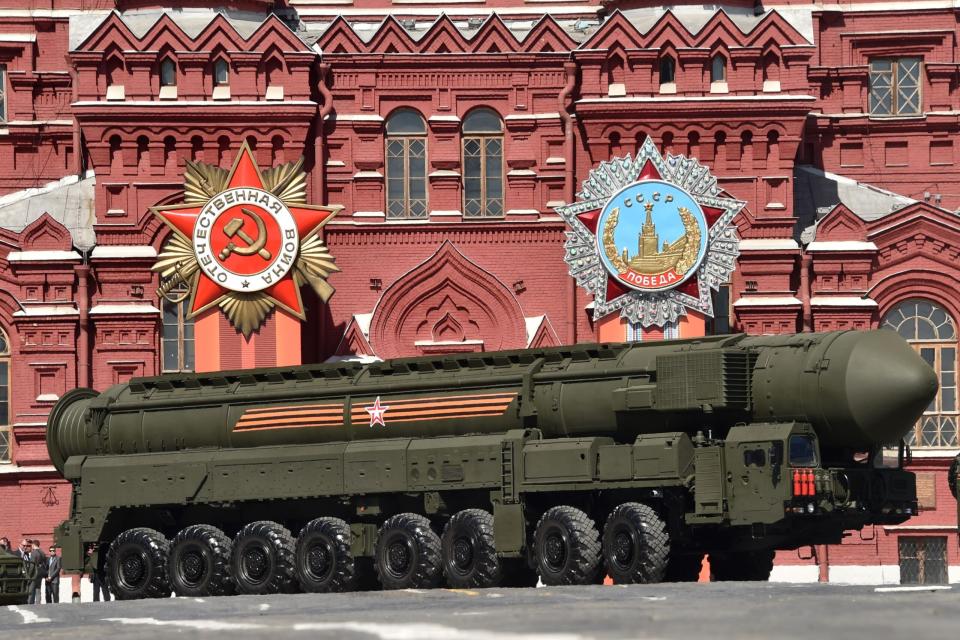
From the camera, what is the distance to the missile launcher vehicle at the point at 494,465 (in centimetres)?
3275

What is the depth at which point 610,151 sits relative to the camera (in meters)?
49.4

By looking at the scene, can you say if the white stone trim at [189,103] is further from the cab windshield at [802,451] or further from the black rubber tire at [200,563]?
the cab windshield at [802,451]

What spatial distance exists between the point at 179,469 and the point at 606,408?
27.2 feet

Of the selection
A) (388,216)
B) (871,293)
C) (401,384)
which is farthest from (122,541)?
(871,293)

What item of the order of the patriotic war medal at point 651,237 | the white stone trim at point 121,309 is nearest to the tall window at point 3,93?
the white stone trim at point 121,309

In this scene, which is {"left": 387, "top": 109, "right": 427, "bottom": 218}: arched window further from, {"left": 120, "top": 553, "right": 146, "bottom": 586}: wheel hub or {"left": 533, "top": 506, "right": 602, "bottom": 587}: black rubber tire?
{"left": 533, "top": 506, "right": 602, "bottom": 587}: black rubber tire

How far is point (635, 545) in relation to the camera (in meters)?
32.6

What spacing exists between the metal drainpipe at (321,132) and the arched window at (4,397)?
7566mm

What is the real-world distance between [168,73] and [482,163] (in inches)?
285

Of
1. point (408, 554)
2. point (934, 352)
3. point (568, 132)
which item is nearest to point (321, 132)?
point (568, 132)

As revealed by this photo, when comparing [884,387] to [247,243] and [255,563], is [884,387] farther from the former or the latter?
[247,243]

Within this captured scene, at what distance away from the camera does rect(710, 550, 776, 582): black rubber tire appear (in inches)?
1403

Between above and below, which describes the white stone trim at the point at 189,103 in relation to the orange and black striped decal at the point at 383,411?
above

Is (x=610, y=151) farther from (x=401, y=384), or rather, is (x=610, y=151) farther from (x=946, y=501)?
(x=401, y=384)
